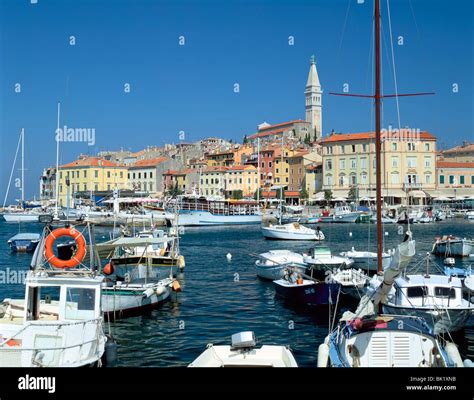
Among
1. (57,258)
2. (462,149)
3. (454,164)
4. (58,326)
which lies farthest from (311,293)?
(462,149)

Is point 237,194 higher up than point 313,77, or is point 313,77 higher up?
point 313,77

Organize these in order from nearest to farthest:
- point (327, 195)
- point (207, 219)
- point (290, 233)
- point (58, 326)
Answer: point (58, 326) < point (290, 233) < point (207, 219) < point (327, 195)

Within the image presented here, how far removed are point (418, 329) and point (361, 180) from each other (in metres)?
66.3

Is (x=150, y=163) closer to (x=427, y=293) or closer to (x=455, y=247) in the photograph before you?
(x=455, y=247)

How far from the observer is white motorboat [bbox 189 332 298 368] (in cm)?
848

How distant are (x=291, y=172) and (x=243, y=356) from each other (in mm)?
75883

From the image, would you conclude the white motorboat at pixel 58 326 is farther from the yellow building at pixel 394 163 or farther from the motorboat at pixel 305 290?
the yellow building at pixel 394 163

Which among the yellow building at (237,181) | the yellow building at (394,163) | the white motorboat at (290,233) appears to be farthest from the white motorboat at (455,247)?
the yellow building at (237,181)

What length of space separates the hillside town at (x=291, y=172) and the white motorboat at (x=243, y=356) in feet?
170

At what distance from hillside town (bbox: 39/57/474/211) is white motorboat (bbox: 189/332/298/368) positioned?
51.8m

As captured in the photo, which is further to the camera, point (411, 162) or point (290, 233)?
point (411, 162)

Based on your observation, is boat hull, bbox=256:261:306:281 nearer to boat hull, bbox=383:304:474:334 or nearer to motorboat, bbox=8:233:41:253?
boat hull, bbox=383:304:474:334

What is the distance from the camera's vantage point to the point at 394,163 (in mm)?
70812
